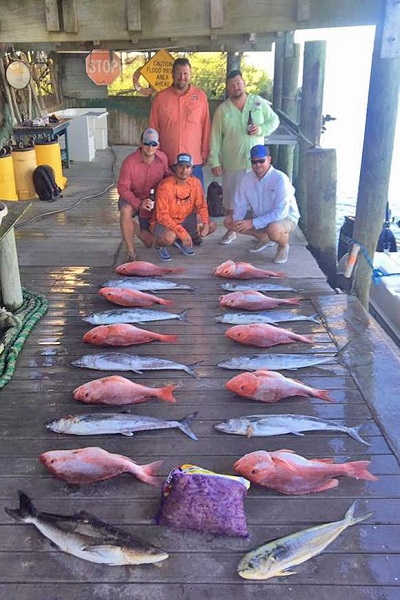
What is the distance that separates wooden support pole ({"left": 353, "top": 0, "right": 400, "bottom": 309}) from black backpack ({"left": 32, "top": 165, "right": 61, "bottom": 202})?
16.2 feet

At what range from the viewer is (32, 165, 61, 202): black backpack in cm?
870

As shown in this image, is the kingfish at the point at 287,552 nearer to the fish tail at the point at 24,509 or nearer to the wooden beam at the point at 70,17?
the fish tail at the point at 24,509

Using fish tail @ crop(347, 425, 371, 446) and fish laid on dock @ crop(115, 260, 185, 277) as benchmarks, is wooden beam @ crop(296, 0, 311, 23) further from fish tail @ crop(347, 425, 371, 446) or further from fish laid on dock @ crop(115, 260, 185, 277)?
fish tail @ crop(347, 425, 371, 446)

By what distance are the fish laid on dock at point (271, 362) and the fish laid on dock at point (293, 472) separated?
1.01 metres

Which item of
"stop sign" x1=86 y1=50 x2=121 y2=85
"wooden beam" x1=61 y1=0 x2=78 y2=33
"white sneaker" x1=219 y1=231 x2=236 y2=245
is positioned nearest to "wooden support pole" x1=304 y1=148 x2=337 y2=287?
"white sneaker" x1=219 y1=231 x2=236 y2=245

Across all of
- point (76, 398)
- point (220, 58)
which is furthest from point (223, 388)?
point (220, 58)

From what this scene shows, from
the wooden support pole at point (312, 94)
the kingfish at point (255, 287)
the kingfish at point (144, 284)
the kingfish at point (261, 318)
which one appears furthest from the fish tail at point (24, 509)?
the wooden support pole at point (312, 94)

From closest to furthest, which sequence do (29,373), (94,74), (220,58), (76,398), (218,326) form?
1. (76,398)
2. (29,373)
3. (218,326)
4. (94,74)
5. (220,58)

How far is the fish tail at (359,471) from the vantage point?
285 cm

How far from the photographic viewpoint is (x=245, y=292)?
4.87 metres

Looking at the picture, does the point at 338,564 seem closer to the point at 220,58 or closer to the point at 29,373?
the point at 29,373

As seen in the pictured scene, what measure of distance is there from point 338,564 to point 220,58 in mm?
19122

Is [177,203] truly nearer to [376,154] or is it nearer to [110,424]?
[376,154]

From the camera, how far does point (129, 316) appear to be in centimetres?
456
